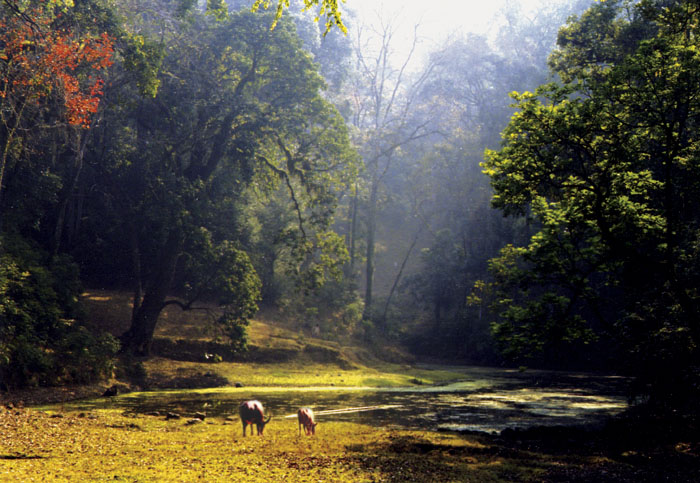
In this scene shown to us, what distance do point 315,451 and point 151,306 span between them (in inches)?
578

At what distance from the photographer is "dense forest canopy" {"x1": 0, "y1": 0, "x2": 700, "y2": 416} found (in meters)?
11.7

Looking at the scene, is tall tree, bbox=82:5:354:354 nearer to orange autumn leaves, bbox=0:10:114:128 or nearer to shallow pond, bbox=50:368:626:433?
orange autumn leaves, bbox=0:10:114:128

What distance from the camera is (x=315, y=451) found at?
32.8ft

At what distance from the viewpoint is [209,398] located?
1795cm

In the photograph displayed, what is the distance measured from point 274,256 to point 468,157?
72.6 ft

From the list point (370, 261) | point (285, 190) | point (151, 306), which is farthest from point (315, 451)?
point (285, 190)

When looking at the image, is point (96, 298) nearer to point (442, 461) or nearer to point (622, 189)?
point (442, 461)

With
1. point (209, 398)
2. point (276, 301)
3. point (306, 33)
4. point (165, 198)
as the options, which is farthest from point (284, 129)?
point (306, 33)

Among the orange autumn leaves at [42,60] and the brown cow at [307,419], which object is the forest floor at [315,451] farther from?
the orange autumn leaves at [42,60]

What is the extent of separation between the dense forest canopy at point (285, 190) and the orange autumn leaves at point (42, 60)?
0.28 feet

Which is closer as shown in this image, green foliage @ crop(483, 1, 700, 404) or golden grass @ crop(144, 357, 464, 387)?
green foliage @ crop(483, 1, 700, 404)

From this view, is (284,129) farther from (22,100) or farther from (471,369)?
(471,369)

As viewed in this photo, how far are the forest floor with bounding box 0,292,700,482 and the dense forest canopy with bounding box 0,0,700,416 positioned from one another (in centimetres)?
199

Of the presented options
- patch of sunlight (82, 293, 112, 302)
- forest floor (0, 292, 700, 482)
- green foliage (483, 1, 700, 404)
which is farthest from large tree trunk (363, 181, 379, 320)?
green foliage (483, 1, 700, 404)
